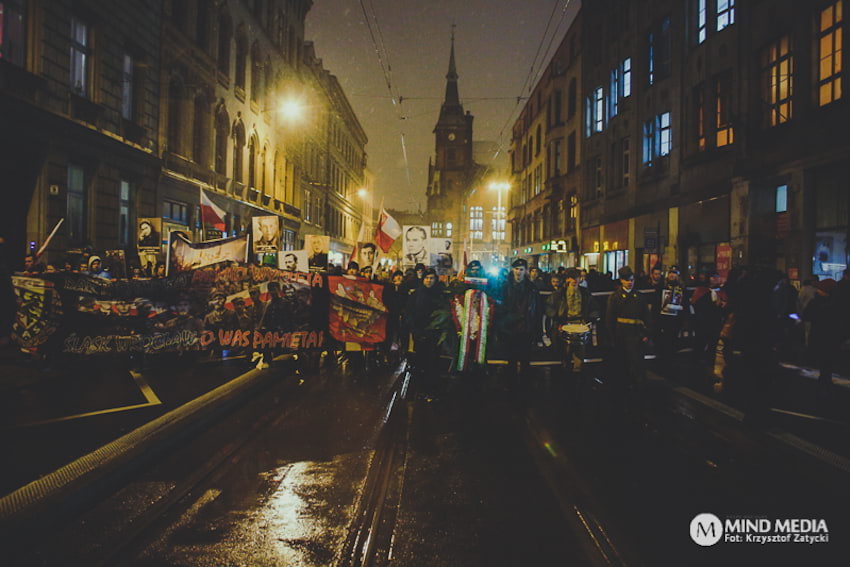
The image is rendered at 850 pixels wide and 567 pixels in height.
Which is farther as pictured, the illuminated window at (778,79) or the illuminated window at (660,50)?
the illuminated window at (660,50)

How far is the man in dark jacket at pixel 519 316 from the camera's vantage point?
346 inches

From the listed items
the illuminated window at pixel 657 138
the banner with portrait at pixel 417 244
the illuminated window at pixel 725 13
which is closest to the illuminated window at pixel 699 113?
the illuminated window at pixel 657 138

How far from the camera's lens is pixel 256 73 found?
3167 cm

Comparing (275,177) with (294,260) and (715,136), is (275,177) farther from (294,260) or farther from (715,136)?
(715,136)

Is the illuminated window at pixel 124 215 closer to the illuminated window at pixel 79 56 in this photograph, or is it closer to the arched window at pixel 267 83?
the illuminated window at pixel 79 56

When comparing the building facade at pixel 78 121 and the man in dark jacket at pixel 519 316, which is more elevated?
the building facade at pixel 78 121

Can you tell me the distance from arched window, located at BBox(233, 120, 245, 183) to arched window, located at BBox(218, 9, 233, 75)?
2.77 meters

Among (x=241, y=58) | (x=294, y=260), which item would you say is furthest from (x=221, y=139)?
(x=294, y=260)

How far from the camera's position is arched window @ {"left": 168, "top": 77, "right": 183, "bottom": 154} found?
74.4 feet

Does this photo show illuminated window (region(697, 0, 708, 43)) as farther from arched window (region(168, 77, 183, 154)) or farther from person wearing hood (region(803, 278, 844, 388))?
arched window (region(168, 77, 183, 154))

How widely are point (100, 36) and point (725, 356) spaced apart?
19.1 m

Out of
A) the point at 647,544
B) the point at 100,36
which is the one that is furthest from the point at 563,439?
the point at 100,36

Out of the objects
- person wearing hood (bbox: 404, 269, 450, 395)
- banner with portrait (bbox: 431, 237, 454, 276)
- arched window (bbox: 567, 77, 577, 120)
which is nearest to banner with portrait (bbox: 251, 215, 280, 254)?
banner with portrait (bbox: 431, 237, 454, 276)

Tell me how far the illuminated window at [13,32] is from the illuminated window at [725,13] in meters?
20.9
